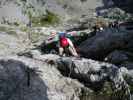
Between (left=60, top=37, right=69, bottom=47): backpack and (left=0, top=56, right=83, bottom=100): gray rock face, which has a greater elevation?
(left=60, top=37, right=69, bottom=47): backpack

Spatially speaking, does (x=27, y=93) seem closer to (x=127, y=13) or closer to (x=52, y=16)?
(x=52, y=16)

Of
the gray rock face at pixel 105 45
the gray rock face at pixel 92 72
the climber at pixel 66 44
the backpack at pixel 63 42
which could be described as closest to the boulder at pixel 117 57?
the gray rock face at pixel 105 45

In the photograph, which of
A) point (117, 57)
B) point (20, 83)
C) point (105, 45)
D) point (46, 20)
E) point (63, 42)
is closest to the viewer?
point (20, 83)

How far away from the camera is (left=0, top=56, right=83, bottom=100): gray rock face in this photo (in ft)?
55.0

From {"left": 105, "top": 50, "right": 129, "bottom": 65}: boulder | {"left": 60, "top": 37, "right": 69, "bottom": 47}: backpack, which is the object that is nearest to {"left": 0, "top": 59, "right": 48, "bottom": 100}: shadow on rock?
{"left": 60, "top": 37, "right": 69, "bottom": 47}: backpack

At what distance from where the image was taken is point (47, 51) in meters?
25.0

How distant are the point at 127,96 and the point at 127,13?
97.4ft

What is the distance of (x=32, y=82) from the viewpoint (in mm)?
17469

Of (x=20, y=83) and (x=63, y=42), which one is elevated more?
(x=63, y=42)

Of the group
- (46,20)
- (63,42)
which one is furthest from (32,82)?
(46,20)

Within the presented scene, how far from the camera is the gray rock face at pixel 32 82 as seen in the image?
55.0 feet

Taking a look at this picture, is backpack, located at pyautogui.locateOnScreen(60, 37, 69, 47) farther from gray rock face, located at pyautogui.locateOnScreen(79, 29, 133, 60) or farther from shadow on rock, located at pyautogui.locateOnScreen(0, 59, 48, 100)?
shadow on rock, located at pyautogui.locateOnScreen(0, 59, 48, 100)

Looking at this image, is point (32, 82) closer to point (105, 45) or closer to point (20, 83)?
point (20, 83)

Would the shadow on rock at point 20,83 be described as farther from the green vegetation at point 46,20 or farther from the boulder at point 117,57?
the green vegetation at point 46,20
